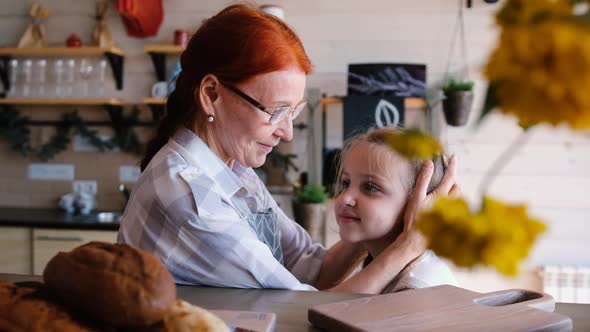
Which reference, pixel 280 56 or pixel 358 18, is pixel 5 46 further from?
pixel 280 56

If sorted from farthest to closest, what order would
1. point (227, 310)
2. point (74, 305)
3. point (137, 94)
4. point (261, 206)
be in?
1. point (137, 94)
2. point (261, 206)
3. point (227, 310)
4. point (74, 305)

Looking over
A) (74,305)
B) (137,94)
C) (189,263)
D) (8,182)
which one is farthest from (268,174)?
(74,305)

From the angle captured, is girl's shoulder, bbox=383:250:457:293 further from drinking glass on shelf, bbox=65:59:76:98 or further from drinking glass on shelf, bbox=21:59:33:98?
drinking glass on shelf, bbox=21:59:33:98

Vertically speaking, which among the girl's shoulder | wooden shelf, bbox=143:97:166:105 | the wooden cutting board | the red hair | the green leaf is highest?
the red hair

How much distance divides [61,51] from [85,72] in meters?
0.18

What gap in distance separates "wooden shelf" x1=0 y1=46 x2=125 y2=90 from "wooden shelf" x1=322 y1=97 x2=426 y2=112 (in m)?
1.27

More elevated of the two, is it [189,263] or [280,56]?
[280,56]

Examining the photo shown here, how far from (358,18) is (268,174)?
1.03 meters

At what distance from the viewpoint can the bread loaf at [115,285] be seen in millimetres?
556

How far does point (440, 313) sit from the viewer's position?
0.77 m

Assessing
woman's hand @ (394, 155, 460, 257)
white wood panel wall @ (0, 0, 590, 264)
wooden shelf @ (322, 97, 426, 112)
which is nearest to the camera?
woman's hand @ (394, 155, 460, 257)

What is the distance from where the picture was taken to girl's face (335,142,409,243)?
135cm

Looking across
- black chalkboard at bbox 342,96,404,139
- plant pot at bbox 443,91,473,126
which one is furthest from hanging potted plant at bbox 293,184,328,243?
plant pot at bbox 443,91,473,126

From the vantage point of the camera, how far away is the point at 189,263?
3.57 feet
